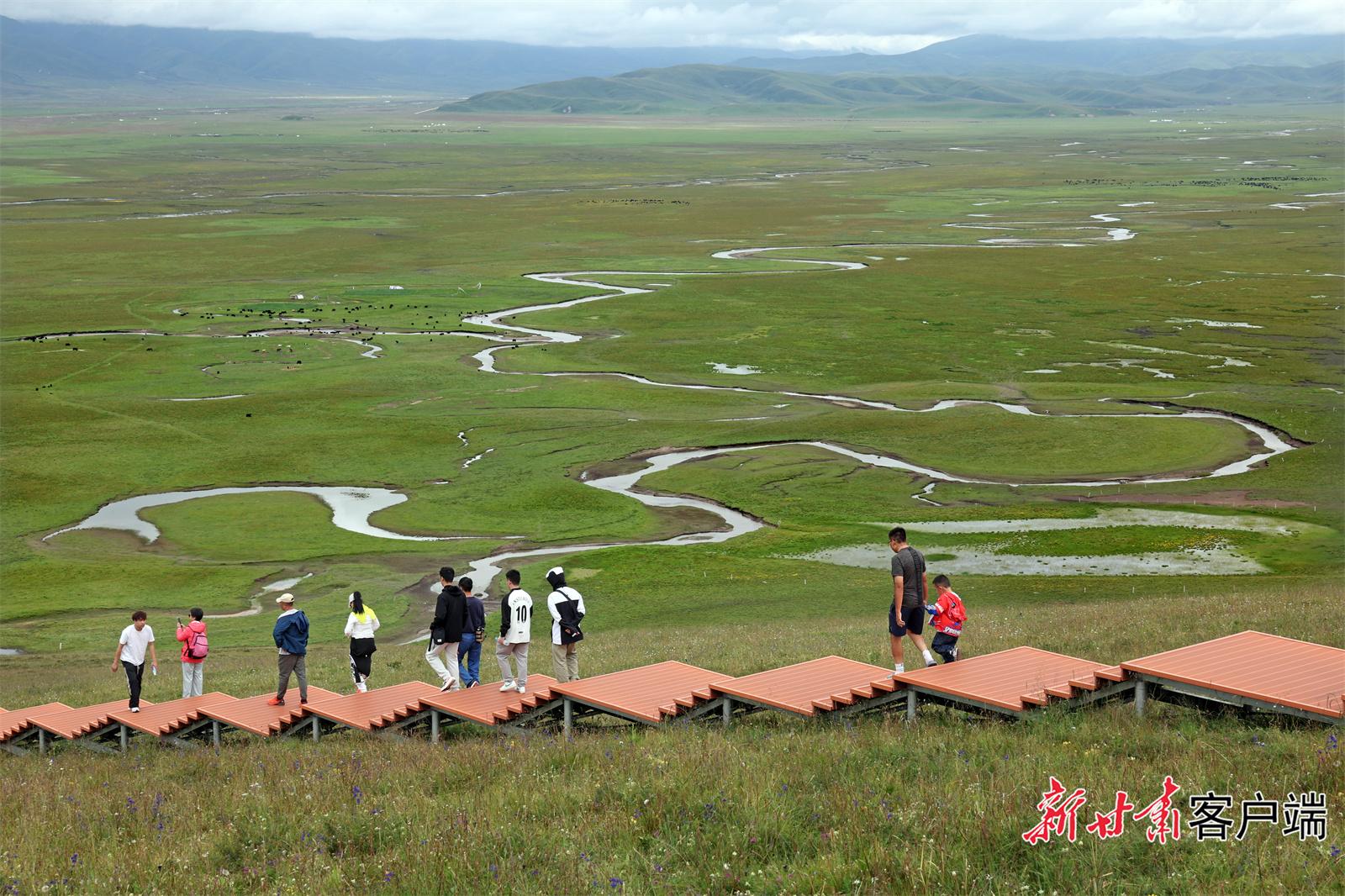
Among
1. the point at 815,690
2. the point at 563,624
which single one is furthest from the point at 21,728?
the point at 815,690

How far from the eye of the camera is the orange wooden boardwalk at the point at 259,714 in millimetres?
20078

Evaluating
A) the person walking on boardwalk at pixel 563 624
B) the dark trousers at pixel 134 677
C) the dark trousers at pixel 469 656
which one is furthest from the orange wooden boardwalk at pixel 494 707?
the dark trousers at pixel 134 677

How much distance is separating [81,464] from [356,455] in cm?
1173

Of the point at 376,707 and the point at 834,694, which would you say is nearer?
the point at 834,694

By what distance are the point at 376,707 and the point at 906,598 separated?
25.6ft

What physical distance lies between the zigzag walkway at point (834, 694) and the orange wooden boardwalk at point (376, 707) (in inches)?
1.0

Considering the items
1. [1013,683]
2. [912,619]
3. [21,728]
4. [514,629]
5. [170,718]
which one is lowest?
[21,728]

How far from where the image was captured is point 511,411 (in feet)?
219

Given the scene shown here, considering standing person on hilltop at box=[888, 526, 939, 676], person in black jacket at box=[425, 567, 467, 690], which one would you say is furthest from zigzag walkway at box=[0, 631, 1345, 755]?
standing person on hilltop at box=[888, 526, 939, 676]

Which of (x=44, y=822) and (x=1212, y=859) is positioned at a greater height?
(x=1212, y=859)

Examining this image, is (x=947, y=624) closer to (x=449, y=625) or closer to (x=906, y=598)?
(x=906, y=598)

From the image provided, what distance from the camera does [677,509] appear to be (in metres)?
51.6

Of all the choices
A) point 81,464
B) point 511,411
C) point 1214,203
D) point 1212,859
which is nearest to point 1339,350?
point 511,411

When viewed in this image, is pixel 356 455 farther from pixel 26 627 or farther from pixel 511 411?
pixel 26 627
